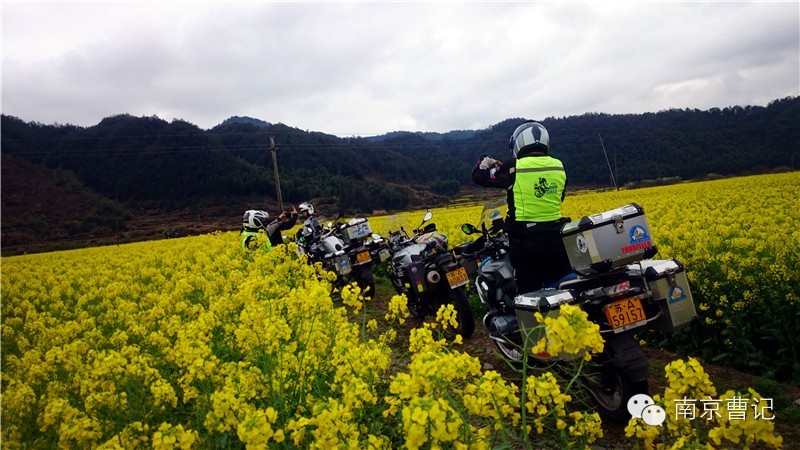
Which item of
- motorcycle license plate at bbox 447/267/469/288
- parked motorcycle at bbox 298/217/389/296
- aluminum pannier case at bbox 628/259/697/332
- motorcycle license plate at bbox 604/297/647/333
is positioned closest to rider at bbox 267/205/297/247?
parked motorcycle at bbox 298/217/389/296

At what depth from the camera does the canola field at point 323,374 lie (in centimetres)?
197

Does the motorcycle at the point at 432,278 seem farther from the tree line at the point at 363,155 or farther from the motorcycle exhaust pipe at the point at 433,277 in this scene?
the tree line at the point at 363,155

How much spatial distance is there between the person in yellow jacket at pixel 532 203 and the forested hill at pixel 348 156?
48.2 m

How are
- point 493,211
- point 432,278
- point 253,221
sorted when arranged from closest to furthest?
1. point 493,211
2. point 432,278
3. point 253,221

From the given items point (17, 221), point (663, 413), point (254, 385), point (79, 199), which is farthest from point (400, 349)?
point (79, 199)

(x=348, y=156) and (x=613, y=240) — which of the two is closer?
(x=613, y=240)

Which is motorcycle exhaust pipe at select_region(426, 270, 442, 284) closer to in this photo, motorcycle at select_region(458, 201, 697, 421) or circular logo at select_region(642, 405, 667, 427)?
motorcycle at select_region(458, 201, 697, 421)

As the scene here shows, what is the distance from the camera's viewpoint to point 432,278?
5.91m

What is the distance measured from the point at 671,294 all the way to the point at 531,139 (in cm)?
175

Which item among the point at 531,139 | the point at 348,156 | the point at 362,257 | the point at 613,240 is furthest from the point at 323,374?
the point at 348,156

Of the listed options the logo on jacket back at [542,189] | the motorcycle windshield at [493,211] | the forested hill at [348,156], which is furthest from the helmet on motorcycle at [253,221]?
the forested hill at [348,156]

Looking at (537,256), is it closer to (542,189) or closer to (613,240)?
(542,189)

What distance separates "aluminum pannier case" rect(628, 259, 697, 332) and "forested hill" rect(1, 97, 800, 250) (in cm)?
4932

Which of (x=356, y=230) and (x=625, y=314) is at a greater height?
(x=356, y=230)
